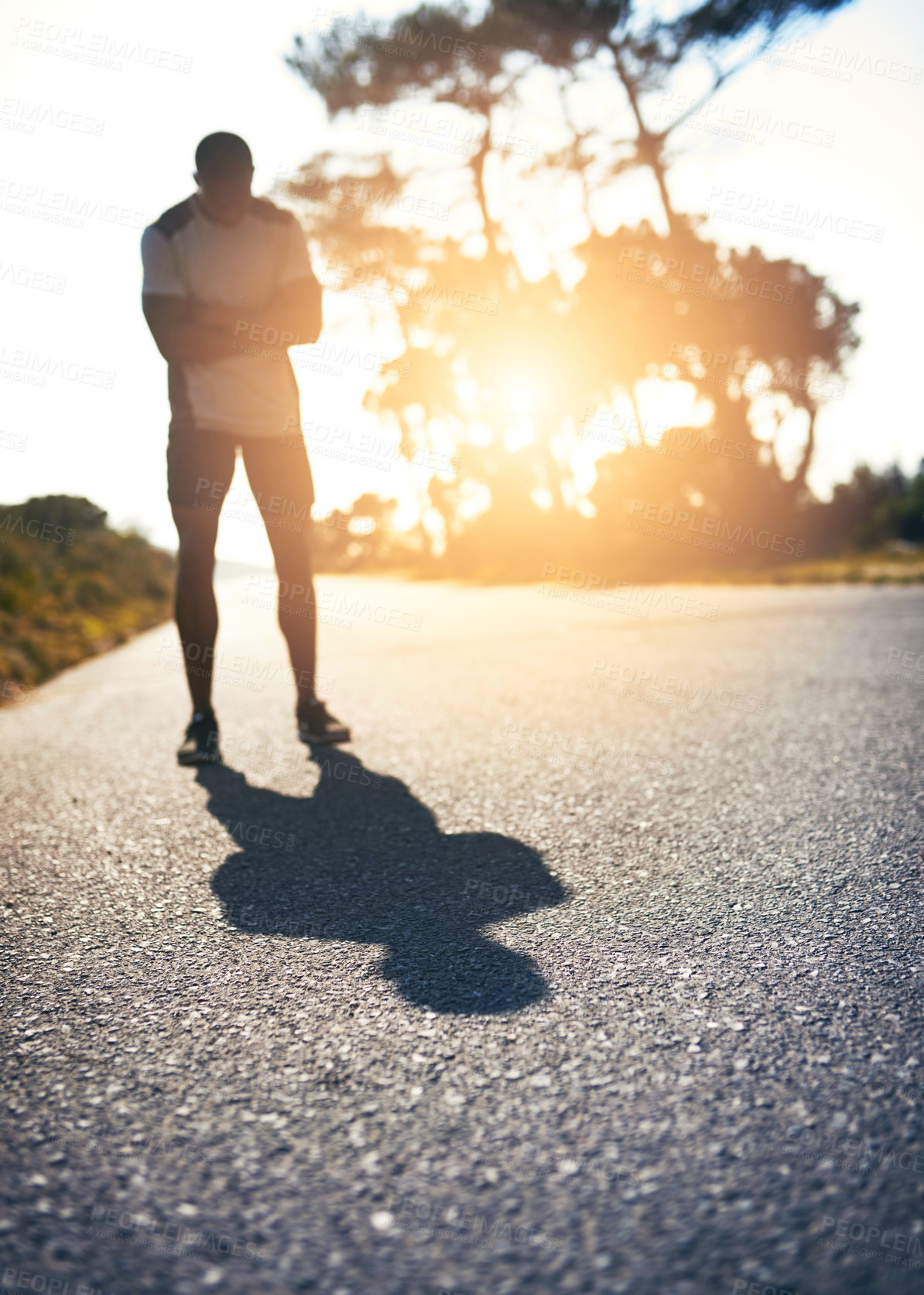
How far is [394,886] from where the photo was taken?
1880mm

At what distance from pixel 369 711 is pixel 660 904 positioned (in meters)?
2.58

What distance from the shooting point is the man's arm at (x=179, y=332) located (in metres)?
3.03

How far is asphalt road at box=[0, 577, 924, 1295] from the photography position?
0.85 m

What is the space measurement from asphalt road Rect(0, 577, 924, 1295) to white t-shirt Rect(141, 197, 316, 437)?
1.32m

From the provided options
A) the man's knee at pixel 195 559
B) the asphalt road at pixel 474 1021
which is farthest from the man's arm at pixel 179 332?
the asphalt road at pixel 474 1021

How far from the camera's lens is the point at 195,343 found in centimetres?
304

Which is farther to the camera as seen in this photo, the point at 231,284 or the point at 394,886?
the point at 231,284

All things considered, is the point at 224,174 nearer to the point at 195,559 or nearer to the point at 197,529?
the point at 197,529

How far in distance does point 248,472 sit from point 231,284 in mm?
685
